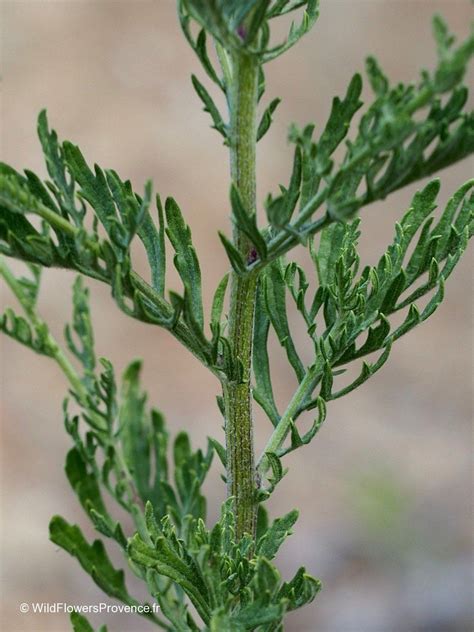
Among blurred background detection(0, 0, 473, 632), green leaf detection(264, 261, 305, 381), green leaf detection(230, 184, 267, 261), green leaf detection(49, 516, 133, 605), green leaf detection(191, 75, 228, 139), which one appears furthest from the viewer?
blurred background detection(0, 0, 473, 632)

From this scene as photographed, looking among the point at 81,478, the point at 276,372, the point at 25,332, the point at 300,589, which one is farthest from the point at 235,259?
the point at 276,372

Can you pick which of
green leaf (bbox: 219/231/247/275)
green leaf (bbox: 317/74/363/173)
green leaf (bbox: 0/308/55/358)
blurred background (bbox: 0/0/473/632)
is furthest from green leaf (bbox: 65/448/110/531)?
blurred background (bbox: 0/0/473/632)

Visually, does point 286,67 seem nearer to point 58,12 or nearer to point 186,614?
point 58,12

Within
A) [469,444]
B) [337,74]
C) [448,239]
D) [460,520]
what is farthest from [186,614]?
[337,74]

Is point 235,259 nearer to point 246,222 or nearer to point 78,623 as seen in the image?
point 246,222

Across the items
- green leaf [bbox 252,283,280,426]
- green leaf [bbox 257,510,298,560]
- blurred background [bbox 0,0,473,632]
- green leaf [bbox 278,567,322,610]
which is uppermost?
blurred background [bbox 0,0,473,632]

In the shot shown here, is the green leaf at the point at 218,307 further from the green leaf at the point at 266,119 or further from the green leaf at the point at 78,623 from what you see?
the green leaf at the point at 78,623

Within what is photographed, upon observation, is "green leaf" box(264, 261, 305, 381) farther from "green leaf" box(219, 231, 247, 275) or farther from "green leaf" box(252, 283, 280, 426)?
"green leaf" box(219, 231, 247, 275)
